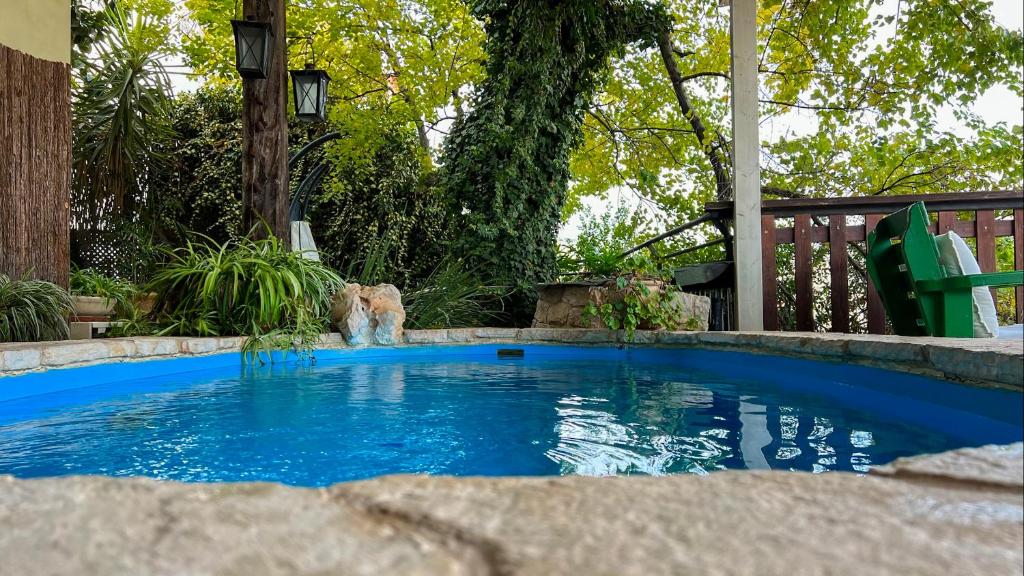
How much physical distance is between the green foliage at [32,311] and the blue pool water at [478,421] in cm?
106

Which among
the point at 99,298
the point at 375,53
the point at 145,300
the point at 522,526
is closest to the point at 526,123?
the point at 375,53

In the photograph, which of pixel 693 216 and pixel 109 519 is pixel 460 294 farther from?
pixel 109 519

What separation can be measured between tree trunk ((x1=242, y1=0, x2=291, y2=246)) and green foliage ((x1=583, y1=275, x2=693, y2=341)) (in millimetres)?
2853

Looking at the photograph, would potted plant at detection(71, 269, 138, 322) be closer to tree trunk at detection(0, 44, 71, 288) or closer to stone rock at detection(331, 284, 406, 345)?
tree trunk at detection(0, 44, 71, 288)

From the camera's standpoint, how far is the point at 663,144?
8.26 metres

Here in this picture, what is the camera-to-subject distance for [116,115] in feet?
25.2

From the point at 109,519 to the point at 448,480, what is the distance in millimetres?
391

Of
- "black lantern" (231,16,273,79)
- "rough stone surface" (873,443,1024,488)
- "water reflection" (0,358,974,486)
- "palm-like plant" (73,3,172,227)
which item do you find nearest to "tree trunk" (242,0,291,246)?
"black lantern" (231,16,273,79)

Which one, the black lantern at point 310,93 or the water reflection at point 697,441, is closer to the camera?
the water reflection at point 697,441

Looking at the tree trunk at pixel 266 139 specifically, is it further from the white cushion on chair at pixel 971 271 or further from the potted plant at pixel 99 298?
the white cushion on chair at pixel 971 271

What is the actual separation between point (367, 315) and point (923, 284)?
3.84 meters

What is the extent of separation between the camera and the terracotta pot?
18.3 feet

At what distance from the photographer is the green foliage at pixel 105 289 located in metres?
5.62

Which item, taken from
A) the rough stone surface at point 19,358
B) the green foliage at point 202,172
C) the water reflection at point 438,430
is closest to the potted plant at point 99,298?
the rough stone surface at point 19,358
